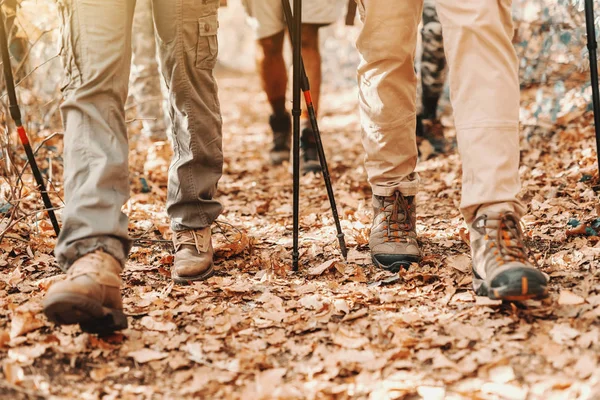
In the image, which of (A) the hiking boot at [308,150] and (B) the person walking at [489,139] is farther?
(A) the hiking boot at [308,150]

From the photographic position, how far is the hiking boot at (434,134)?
5078 mm

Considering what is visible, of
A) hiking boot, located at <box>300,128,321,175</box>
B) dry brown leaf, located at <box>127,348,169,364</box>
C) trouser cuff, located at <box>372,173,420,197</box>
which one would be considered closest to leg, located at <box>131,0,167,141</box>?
hiking boot, located at <box>300,128,321,175</box>

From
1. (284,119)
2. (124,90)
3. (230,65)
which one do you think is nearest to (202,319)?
(124,90)

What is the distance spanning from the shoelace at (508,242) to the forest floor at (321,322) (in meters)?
0.17

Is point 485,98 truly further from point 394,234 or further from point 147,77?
point 147,77

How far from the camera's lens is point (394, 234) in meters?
2.83

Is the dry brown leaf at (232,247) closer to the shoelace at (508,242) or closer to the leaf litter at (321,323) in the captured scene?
the leaf litter at (321,323)

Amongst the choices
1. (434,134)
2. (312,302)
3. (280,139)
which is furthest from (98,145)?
(434,134)

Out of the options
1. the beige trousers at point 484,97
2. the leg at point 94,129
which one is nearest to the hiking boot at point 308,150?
the beige trousers at point 484,97

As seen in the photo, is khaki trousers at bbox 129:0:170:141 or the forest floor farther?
khaki trousers at bbox 129:0:170:141

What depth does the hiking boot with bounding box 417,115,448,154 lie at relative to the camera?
5.08m

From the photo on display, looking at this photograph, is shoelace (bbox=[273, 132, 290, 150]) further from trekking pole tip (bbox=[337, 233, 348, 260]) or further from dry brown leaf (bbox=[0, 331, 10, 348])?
dry brown leaf (bbox=[0, 331, 10, 348])

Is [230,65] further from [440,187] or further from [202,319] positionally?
[202,319]

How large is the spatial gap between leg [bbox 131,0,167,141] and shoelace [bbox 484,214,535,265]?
3.09m
